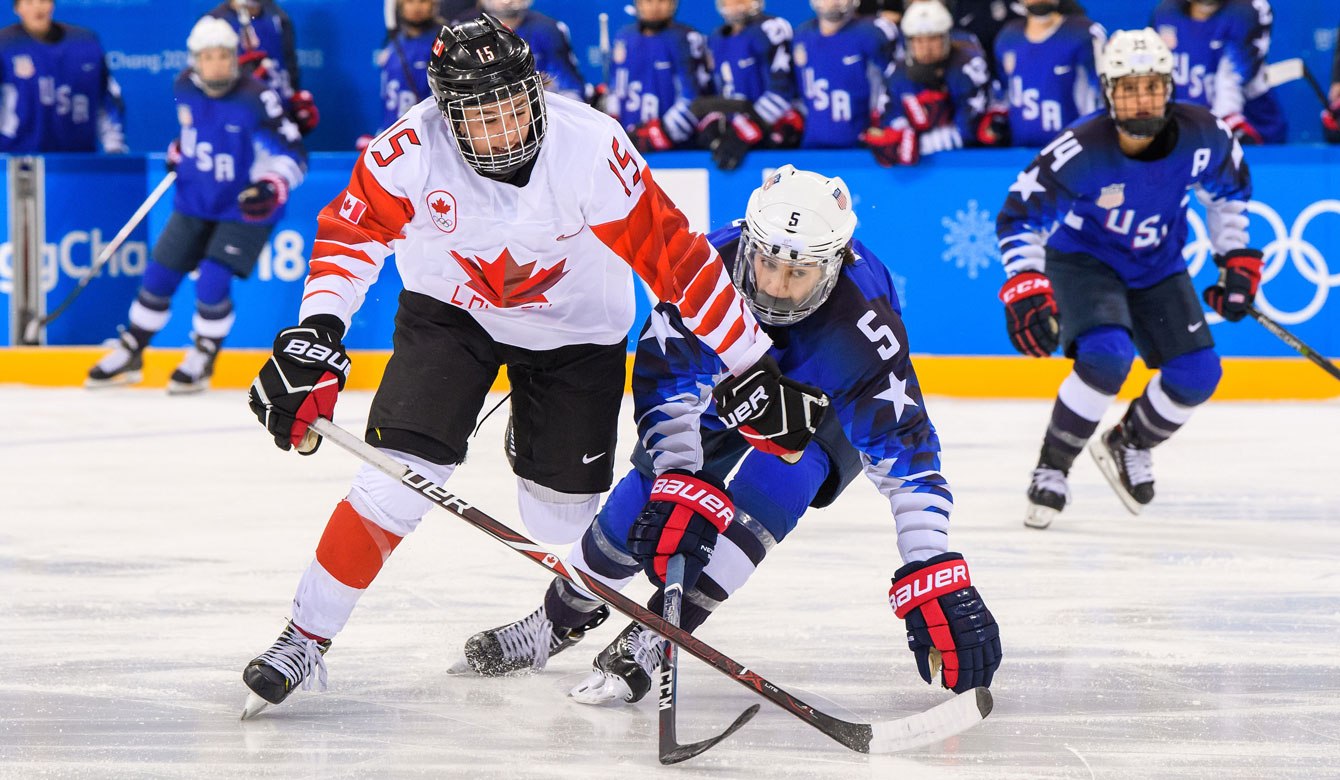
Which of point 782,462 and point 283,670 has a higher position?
point 782,462

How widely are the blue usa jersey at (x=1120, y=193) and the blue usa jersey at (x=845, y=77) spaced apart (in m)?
2.69

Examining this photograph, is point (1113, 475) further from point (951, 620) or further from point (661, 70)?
Result: point (661, 70)

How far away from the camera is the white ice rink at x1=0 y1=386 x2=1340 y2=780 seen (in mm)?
2506

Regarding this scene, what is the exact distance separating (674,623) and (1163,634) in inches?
43.8

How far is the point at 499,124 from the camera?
103 inches

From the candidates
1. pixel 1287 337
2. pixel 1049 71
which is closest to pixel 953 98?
pixel 1049 71

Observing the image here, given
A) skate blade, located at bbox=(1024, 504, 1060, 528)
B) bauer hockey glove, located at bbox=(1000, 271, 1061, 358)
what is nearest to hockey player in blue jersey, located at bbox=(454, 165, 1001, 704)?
bauer hockey glove, located at bbox=(1000, 271, 1061, 358)

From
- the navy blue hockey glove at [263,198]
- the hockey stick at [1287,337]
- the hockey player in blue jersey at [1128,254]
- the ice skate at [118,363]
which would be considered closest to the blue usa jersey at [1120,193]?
the hockey player in blue jersey at [1128,254]

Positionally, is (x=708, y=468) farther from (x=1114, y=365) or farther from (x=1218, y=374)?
(x=1218, y=374)

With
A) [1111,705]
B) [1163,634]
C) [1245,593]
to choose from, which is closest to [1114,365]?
[1245,593]

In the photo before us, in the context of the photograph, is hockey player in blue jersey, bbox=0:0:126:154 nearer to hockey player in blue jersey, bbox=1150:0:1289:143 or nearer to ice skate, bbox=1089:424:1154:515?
hockey player in blue jersey, bbox=1150:0:1289:143

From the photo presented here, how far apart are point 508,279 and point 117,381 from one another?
5209 mm

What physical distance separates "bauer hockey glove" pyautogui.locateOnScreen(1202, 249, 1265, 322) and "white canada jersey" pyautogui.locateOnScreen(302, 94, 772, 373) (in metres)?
2.43

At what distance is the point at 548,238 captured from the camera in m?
2.80
